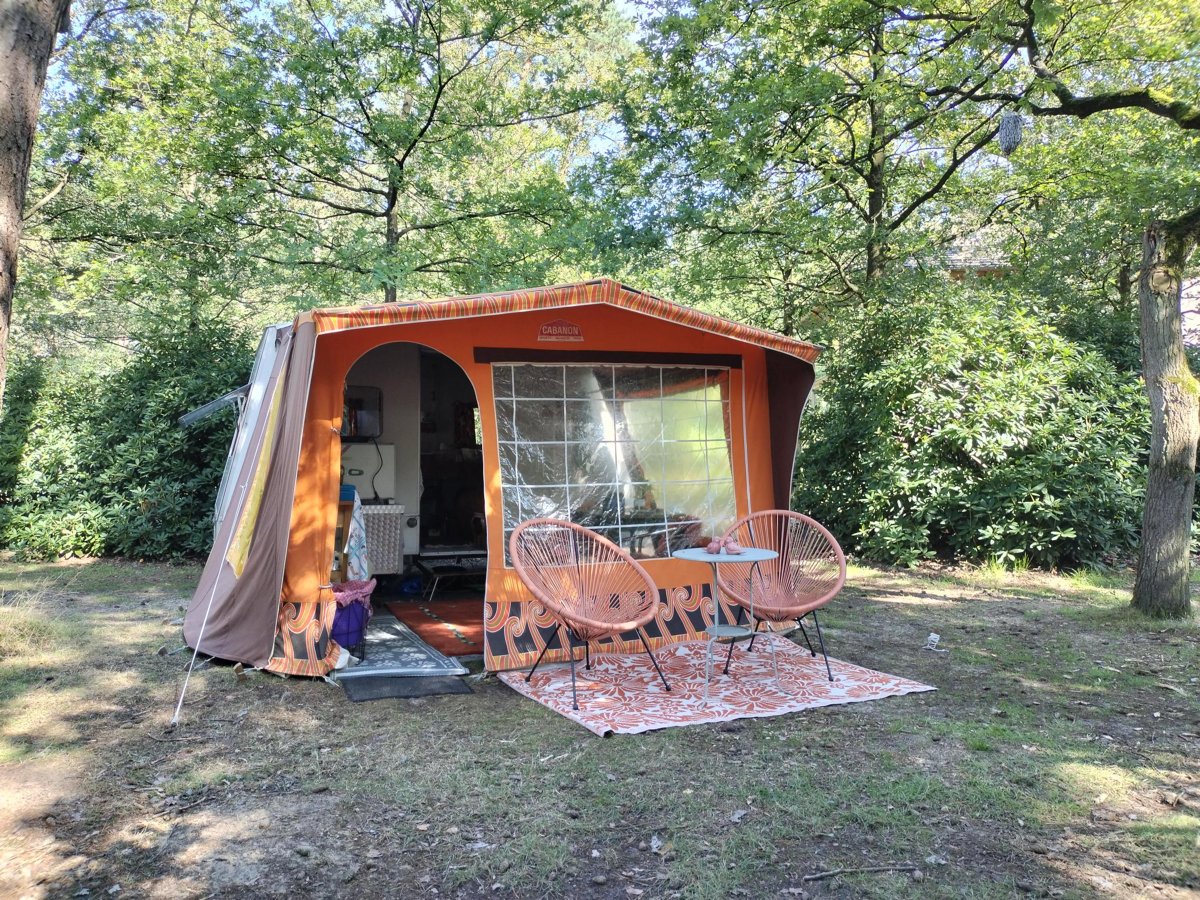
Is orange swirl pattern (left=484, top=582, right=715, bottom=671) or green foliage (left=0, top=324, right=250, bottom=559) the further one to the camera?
green foliage (left=0, top=324, right=250, bottom=559)

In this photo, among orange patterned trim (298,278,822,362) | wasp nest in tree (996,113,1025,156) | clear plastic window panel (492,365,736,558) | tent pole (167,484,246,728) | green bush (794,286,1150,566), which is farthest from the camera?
green bush (794,286,1150,566)

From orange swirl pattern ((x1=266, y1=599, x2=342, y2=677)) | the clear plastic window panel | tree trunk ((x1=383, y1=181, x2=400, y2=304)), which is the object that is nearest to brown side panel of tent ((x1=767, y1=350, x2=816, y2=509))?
the clear plastic window panel

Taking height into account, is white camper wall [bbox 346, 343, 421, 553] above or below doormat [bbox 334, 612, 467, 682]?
above

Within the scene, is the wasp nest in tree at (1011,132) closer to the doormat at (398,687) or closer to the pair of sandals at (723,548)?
the pair of sandals at (723,548)

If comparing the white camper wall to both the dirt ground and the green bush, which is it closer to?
the dirt ground

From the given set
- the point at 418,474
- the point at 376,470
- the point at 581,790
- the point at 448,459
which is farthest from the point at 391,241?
the point at 581,790

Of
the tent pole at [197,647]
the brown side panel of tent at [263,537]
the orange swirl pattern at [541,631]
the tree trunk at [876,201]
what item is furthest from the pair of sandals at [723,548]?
the tree trunk at [876,201]

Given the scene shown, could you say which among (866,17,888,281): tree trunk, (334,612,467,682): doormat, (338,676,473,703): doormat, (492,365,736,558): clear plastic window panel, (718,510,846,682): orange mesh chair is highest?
(866,17,888,281): tree trunk

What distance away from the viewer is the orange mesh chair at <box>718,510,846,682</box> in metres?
4.52

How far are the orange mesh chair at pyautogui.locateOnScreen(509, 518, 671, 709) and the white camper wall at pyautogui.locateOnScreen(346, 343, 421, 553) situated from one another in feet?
9.61

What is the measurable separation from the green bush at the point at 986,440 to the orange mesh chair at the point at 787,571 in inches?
119

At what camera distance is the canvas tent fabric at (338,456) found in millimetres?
4348

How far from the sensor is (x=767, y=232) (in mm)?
9320

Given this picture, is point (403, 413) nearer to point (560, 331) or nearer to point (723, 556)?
point (560, 331)
